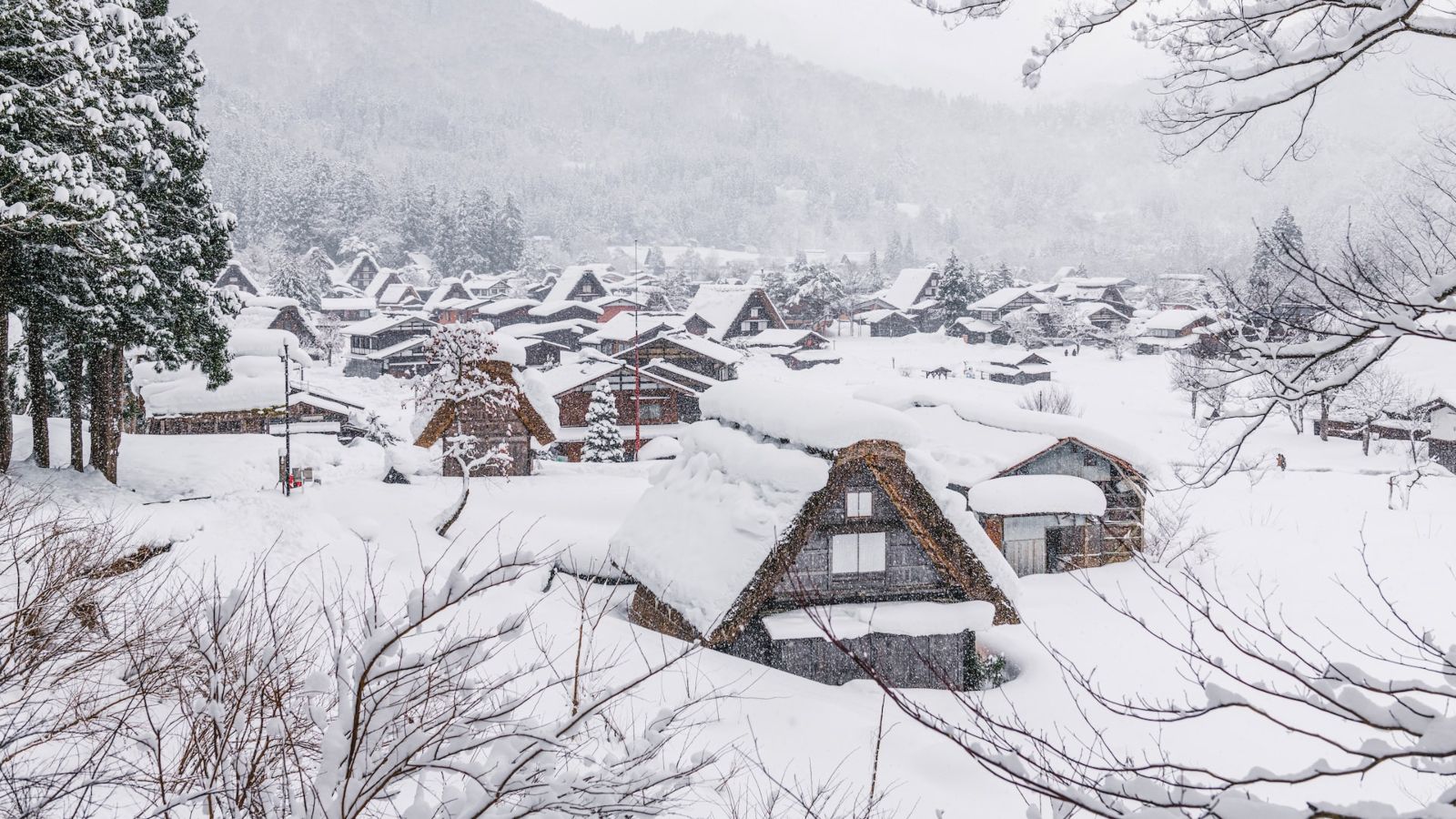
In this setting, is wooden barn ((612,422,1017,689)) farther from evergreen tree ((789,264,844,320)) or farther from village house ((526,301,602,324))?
evergreen tree ((789,264,844,320))

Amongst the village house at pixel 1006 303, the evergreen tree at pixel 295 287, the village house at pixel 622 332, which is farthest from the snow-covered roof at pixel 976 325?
the evergreen tree at pixel 295 287

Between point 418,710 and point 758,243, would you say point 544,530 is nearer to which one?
point 418,710

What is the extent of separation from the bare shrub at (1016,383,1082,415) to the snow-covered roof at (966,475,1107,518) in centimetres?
1598

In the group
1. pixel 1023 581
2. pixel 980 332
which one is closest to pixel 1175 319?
pixel 980 332

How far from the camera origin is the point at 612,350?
52.2 metres

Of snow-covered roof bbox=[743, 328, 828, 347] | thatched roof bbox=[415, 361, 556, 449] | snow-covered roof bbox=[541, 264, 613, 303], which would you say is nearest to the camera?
thatched roof bbox=[415, 361, 556, 449]

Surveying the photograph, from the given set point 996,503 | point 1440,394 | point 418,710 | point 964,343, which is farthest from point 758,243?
point 418,710

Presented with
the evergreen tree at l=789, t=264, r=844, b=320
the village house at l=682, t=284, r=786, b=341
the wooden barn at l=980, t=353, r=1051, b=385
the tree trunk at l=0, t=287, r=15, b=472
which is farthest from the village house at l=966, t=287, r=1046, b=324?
the tree trunk at l=0, t=287, r=15, b=472

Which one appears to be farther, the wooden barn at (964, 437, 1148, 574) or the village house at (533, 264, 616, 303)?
the village house at (533, 264, 616, 303)

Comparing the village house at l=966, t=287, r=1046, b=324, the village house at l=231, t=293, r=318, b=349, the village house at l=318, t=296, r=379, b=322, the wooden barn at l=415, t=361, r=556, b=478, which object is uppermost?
the village house at l=966, t=287, r=1046, b=324

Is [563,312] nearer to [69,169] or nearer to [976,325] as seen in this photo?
[976,325]

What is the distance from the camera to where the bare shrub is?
124ft

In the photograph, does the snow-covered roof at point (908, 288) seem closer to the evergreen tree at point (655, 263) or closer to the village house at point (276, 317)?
the evergreen tree at point (655, 263)

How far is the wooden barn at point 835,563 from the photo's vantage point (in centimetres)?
1153
